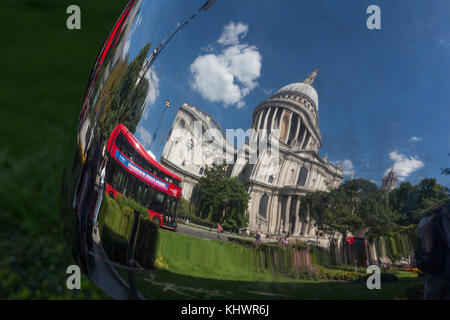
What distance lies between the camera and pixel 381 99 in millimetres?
945

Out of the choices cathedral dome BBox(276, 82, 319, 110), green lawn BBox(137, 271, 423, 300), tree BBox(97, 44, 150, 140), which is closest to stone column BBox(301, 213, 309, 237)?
green lawn BBox(137, 271, 423, 300)

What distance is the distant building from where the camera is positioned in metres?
0.95

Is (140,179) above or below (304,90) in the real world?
below

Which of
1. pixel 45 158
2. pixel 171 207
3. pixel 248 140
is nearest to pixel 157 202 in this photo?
pixel 171 207

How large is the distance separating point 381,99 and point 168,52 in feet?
1.70

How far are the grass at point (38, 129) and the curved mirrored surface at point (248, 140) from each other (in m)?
0.40

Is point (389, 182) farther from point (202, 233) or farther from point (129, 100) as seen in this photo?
point (129, 100)

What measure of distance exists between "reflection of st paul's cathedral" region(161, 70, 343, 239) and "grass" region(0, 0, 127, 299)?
1.62 feet

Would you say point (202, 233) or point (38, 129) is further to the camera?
point (38, 129)

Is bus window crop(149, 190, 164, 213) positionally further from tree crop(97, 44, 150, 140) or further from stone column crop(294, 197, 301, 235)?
stone column crop(294, 197, 301, 235)

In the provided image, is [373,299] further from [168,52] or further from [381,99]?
[168,52]

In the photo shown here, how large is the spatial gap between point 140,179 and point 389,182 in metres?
0.58

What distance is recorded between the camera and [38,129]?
5.57m

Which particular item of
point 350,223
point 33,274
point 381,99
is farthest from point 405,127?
point 33,274
